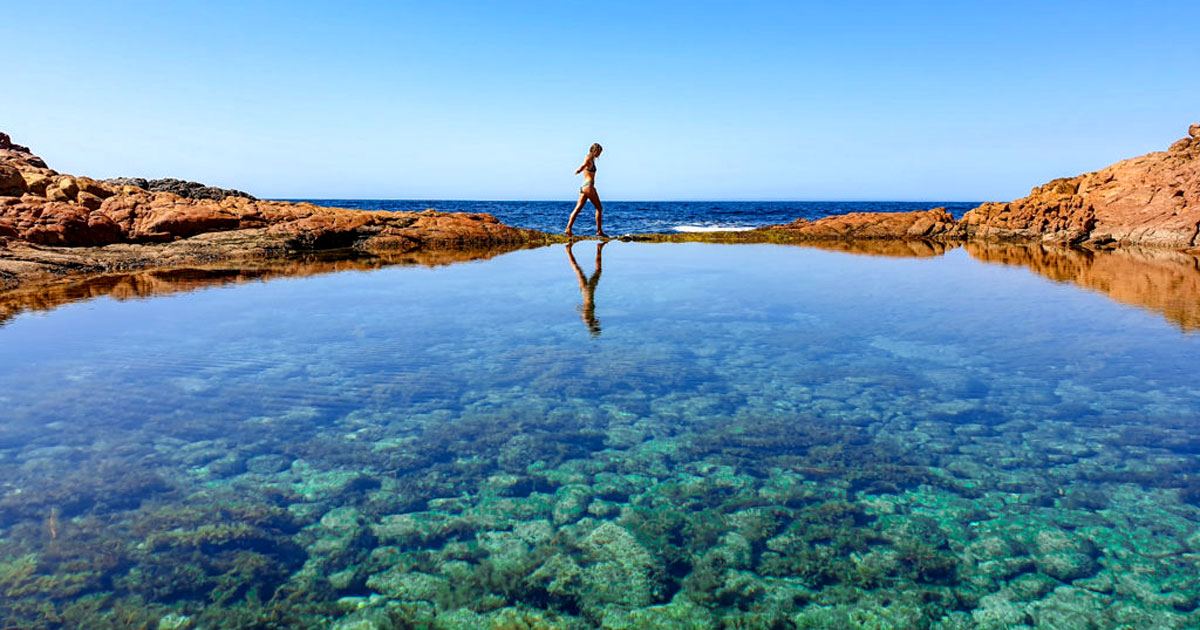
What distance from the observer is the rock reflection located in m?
10.6

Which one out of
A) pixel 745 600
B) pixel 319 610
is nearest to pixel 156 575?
pixel 319 610

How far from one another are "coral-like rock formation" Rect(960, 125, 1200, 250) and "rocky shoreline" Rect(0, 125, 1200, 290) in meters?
0.05

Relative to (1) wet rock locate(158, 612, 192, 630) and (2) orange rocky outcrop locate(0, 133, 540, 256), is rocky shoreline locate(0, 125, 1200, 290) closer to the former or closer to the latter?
(2) orange rocky outcrop locate(0, 133, 540, 256)

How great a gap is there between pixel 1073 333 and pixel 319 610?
855cm

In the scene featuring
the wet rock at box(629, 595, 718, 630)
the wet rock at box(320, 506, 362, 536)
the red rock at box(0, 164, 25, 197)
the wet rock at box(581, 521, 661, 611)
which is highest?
the red rock at box(0, 164, 25, 197)

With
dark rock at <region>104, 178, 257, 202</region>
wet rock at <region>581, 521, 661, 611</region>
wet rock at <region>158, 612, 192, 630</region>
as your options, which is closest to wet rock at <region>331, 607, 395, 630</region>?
wet rock at <region>158, 612, 192, 630</region>

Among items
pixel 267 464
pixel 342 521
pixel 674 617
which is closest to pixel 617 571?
→ pixel 674 617

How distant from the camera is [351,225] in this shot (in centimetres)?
2188

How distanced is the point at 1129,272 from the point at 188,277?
1930 centimetres

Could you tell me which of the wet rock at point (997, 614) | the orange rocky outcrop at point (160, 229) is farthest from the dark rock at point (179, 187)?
the wet rock at point (997, 614)

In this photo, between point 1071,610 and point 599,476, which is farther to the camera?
point 599,476

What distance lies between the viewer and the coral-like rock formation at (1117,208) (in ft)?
69.5

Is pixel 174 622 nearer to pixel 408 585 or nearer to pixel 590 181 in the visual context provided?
pixel 408 585

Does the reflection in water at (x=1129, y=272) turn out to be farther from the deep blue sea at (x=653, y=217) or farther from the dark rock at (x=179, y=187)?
the dark rock at (x=179, y=187)
